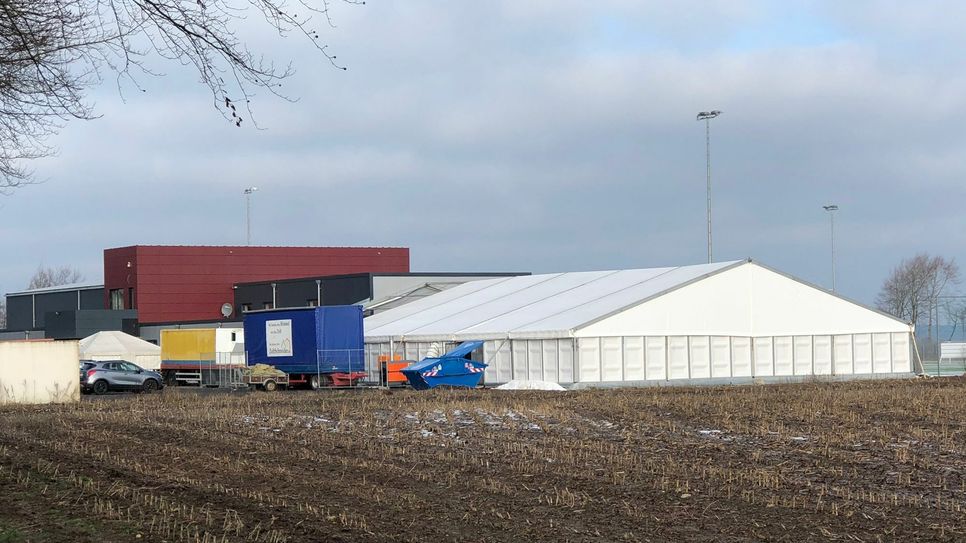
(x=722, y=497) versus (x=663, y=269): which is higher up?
(x=663, y=269)

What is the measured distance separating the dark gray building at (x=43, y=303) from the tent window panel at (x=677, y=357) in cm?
5287

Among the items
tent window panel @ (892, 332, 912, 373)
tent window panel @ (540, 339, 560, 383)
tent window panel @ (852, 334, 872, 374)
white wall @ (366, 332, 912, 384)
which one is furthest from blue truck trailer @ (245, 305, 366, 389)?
tent window panel @ (892, 332, 912, 373)

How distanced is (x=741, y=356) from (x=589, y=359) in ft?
26.7

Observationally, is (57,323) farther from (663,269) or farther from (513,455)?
(513,455)

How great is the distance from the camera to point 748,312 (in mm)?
51156

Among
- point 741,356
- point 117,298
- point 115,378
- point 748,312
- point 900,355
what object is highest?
point 117,298

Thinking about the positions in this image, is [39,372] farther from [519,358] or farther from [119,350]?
[119,350]

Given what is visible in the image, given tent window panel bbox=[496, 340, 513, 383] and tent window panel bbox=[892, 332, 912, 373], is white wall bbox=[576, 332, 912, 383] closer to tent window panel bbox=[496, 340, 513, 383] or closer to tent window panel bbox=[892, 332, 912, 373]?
tent window panel bbox=[892, 332, 912, 373]

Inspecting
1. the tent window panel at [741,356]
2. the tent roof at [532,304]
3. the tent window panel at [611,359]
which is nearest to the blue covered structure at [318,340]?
the tent roof at [532,304]

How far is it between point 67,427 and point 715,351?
98.5 feet

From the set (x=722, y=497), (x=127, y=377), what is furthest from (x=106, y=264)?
(x=722, y=497)

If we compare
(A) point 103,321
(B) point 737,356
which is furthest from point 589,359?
(A) point 103,321

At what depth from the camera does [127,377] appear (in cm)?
5091

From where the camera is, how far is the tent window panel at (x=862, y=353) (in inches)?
2082
